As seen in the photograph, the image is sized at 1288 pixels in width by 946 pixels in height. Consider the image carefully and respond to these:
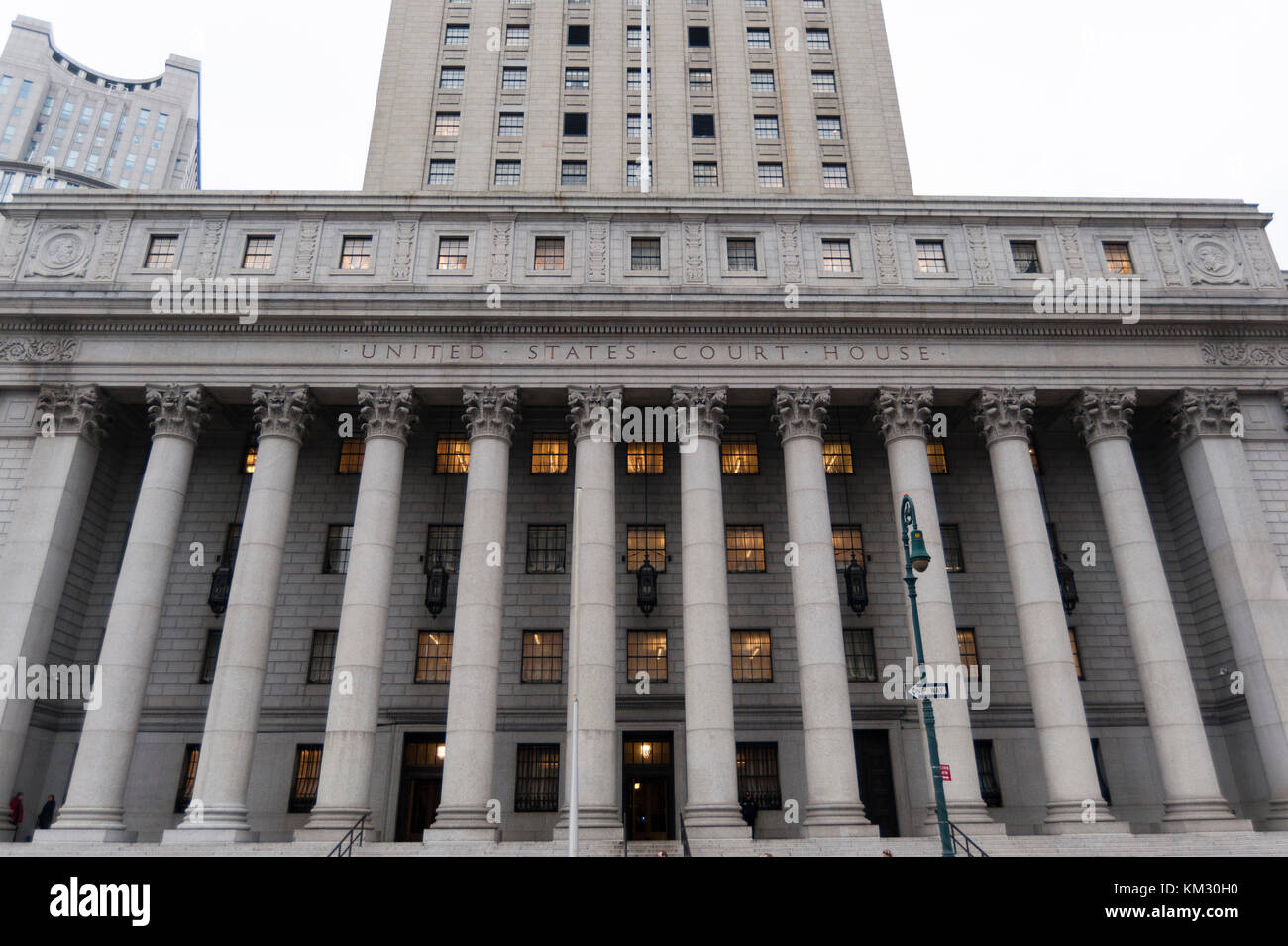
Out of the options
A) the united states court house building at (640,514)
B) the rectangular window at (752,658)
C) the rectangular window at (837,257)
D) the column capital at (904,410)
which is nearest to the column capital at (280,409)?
the united states court house building at (640,514)

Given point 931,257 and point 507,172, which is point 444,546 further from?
point 931,257

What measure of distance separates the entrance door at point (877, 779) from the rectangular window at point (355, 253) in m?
24.5

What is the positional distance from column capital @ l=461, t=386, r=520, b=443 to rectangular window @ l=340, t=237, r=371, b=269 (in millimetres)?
6891

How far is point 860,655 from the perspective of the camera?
3048cm

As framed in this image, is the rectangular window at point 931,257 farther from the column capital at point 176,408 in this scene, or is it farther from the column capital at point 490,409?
the column capital at point 176,408

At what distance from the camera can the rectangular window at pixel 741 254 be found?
3122 cm

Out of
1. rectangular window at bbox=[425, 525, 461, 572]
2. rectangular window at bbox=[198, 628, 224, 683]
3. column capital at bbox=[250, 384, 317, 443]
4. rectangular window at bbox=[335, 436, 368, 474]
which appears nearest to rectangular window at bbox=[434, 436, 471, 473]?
rectangular window at bbox=[425, 525, 461, 572]

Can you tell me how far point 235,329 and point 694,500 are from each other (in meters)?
16.8

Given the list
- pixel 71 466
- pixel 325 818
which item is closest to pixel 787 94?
pixel 71 466

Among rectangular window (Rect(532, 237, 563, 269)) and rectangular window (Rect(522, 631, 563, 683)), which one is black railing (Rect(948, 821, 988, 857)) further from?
rectangular window (Rect(532, 237, 563, 269))

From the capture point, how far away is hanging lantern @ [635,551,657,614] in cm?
2961

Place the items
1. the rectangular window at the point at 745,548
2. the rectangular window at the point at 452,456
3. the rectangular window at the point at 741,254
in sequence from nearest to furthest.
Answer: the rectangular window at the point at 741,254, the rectangular window at the point at 745,548, the rectangular window at the point at 452,456
